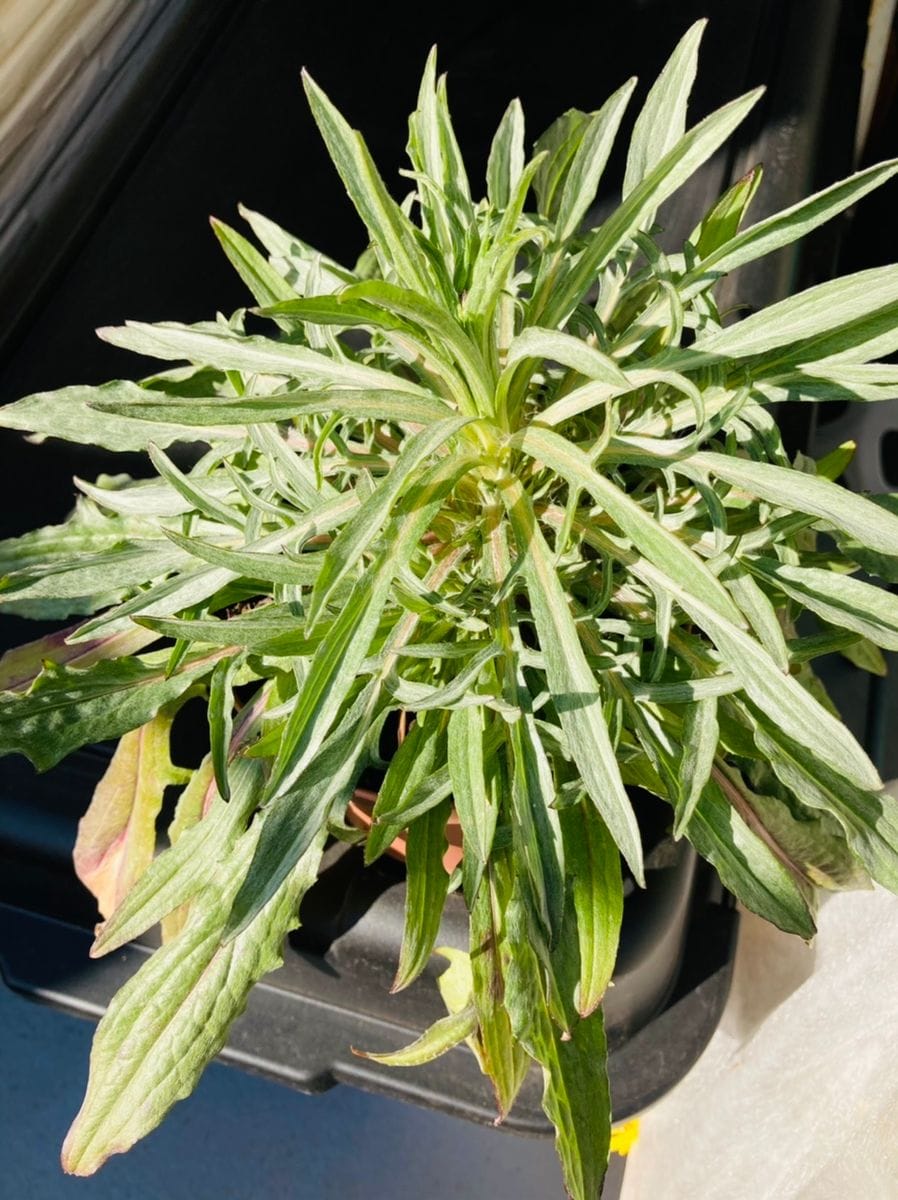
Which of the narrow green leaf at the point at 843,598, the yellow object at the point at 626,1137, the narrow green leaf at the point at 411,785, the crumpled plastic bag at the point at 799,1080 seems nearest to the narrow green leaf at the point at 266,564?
the narrow green leaf at the point at 411,785

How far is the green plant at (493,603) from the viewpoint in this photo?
427 millimetres

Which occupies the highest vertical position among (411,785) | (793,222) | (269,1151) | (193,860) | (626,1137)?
(793,222)

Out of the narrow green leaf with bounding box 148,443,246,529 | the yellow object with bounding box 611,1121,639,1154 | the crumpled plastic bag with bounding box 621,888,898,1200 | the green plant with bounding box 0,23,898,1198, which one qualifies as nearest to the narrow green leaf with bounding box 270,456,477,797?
the green plant with bounding box 0,23,898,1198

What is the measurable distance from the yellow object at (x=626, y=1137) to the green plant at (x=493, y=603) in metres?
0.48

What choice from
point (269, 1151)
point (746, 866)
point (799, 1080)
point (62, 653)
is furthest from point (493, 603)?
point (269, 1151)

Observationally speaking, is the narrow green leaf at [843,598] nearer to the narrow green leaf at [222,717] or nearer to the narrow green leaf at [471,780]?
the narrow green leaf at [471,780]

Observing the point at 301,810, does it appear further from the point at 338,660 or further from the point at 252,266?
the point at 252,266

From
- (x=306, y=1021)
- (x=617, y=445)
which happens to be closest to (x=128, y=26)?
(x=617, y=445)

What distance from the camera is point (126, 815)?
60cm

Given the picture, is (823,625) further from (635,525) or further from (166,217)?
(166,217)

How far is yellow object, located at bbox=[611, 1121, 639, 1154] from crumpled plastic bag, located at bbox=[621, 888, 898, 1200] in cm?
5

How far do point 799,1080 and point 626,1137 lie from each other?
0.88 feet

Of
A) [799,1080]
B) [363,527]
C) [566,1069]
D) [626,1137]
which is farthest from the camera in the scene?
[626,1137]

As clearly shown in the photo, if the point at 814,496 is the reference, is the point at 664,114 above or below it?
above
